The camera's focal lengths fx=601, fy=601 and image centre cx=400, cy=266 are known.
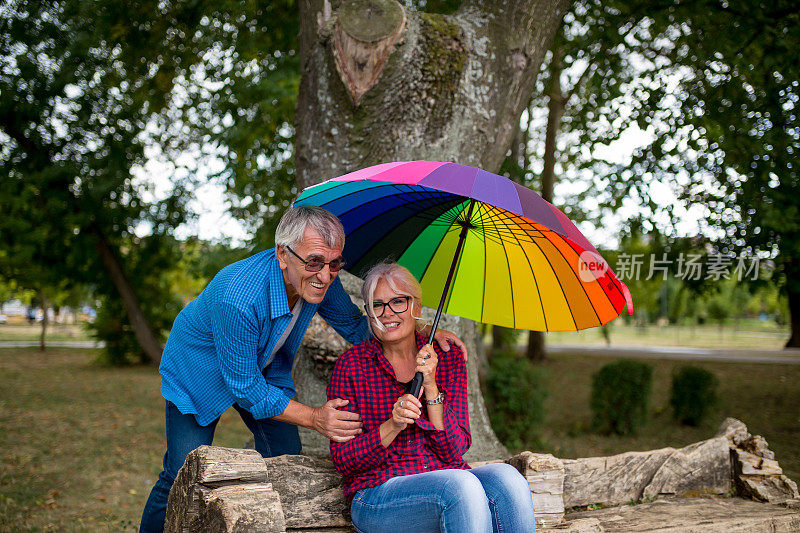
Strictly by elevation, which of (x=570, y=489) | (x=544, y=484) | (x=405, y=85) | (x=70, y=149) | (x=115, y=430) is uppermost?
(x=70, y=149)

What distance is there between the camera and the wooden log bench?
217 cm

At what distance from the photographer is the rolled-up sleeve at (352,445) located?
94.2 inches

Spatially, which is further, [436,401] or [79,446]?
[79,446]

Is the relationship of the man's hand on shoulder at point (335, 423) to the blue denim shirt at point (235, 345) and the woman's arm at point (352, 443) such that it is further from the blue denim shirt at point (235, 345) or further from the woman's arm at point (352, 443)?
the blue denim shirt at point (235, 345)

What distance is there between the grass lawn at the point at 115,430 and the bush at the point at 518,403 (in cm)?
39

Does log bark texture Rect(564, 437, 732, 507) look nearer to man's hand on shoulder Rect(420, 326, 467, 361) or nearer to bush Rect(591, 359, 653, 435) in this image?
man's hand on shoulder Rect(420, 326, 467, 361)

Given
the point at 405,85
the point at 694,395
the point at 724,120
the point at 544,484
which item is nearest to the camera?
the point at 544,484

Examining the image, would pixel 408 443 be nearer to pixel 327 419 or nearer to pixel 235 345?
pixel 327 419

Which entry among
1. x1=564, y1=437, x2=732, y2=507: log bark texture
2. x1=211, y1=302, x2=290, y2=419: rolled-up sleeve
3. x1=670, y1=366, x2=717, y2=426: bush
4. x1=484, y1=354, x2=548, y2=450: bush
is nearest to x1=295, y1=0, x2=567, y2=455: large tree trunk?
x1=564, y1=437, x2=732, y2=507: log bark texture

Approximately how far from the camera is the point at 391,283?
8.25 feet

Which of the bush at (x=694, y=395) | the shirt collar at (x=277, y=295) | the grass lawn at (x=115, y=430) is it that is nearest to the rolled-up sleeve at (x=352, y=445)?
the shirt collar at (x=277, y=295)

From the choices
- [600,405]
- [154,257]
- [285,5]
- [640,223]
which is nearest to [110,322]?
[154,257]

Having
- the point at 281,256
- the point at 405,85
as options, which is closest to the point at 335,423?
the point at 281,256

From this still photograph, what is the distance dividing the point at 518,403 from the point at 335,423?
5.42 meters
